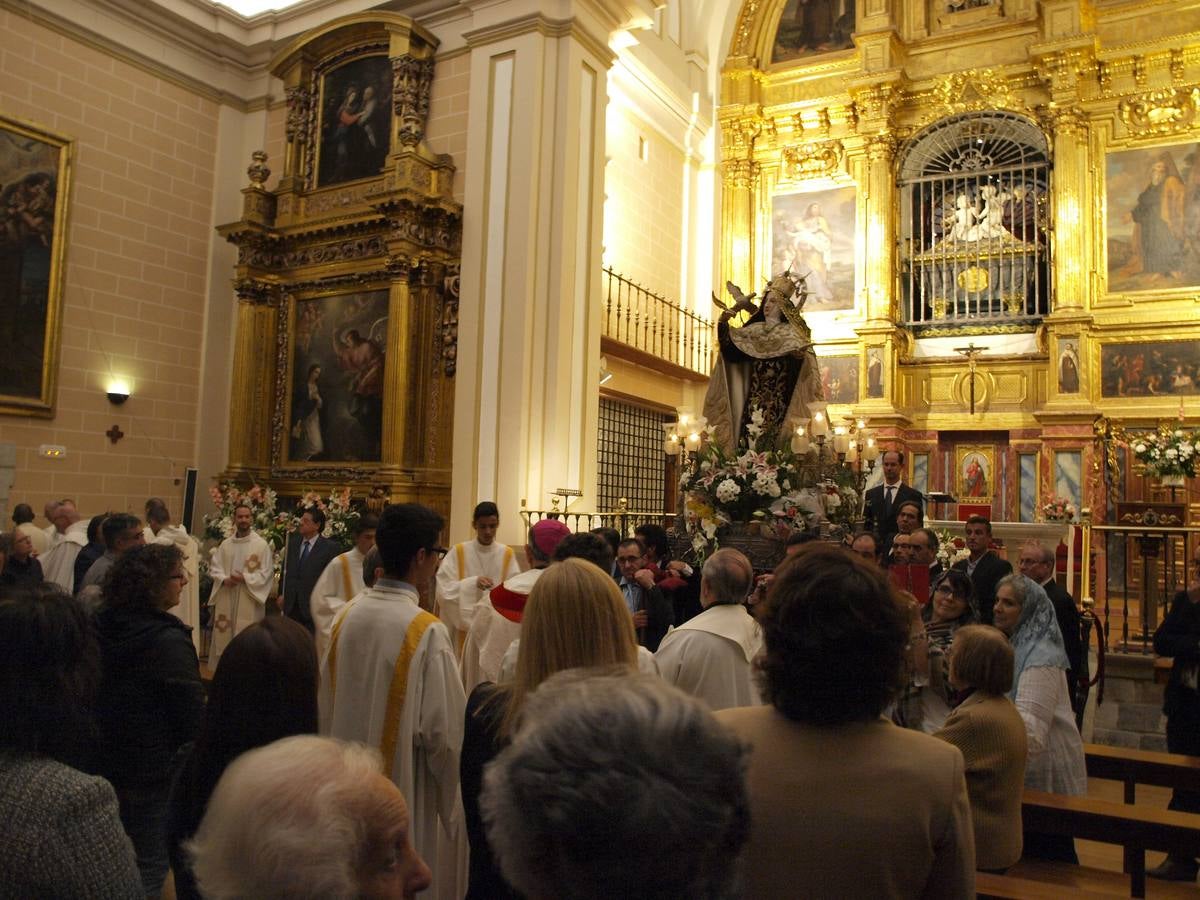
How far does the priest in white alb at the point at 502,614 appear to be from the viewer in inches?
157

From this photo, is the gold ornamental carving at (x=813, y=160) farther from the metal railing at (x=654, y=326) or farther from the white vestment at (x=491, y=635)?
the white vestment at (x=491, y=635)

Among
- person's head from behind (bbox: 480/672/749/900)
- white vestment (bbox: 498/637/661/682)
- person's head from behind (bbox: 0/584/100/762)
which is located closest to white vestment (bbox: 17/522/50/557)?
white vestment (bbox: 498/637/661/682)

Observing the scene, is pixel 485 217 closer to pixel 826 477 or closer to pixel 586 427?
pixel 586 427

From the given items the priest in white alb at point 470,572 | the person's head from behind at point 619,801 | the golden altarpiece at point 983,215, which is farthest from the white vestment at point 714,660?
the golden altarpiece at point 983,215

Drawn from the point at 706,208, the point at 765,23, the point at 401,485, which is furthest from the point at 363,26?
the point at 765,23

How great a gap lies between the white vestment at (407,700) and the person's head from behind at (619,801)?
2.18m

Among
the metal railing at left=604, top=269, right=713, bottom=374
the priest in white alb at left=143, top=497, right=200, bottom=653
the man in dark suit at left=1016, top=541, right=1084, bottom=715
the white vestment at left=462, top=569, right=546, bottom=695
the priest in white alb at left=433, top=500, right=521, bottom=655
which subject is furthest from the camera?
the metal railing at left=604, top=269, right=713, bottom=374

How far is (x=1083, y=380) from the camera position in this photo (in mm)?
15500

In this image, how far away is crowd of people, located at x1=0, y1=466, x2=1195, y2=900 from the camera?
1171 mm

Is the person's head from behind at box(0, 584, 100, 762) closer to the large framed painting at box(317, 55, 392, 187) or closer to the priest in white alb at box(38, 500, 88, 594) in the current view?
the priest in white alb at box(38, 500, 88, 594)

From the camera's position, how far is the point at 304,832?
1.36 meters

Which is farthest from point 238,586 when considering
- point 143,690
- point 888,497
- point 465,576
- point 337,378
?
point 143,690

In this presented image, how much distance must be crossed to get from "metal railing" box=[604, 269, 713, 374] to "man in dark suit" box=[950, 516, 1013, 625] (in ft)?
26.8

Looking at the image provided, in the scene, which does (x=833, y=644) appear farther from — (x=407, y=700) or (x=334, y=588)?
(x=334, y=588)
